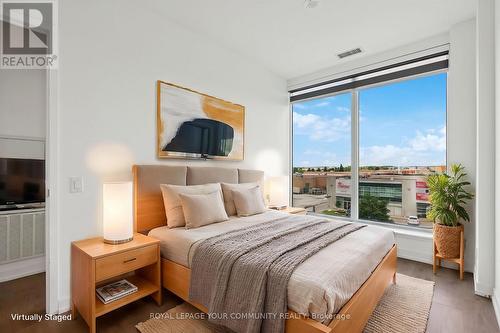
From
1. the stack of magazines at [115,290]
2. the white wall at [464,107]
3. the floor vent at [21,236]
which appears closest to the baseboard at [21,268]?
the floor vent at [21,236]

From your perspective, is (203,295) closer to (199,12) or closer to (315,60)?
(199,12)

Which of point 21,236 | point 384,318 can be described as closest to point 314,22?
point 384,318

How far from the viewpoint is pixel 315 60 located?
388 centimetres

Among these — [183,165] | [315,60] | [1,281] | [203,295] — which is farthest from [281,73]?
[1,281]

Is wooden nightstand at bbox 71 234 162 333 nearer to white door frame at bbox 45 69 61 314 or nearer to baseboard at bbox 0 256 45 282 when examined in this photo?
white door frame at bbox 45 69 61 314

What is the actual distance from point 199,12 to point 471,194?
3657mm

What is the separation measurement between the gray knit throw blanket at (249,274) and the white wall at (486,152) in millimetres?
1437

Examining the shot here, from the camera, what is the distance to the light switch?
6.94ft

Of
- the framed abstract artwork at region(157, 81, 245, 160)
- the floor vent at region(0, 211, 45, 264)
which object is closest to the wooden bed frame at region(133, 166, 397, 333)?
the framed abstract artwork at region(157, 81, 245, 160)

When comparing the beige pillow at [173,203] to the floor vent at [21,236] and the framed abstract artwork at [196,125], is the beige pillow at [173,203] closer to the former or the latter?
the framed abstract artwork at [196,125]

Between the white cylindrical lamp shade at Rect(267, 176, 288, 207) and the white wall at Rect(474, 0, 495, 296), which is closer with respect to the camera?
the white wall at Rect(474, 0, 495, 296)

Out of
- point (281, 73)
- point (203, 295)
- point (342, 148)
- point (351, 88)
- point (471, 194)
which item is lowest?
point (203, 295)

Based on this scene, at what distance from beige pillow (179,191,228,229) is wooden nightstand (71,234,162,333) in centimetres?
38

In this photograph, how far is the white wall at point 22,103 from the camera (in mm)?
2783
